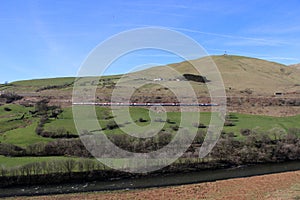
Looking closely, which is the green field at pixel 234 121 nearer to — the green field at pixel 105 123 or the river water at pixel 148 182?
the green field at pixel 105 123

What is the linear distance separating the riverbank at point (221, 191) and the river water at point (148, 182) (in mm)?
1669

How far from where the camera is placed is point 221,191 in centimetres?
3019

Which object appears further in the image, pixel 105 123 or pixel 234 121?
pixel 234 121

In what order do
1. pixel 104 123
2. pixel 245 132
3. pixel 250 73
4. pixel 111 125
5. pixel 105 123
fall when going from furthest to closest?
pixel 250 73 < pixel 104 123 < pixel 105 123 < pixel 111 125 < pixel 245 132

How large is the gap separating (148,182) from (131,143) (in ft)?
37.1

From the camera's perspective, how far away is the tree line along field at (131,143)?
3788cm

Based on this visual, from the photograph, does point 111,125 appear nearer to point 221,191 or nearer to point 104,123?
point 104,123

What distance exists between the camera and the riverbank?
2856 centimetres

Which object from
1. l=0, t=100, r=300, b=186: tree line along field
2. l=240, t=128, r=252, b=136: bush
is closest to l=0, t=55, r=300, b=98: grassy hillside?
Result: l=0, t=100, r=300, b=186: tree line along field

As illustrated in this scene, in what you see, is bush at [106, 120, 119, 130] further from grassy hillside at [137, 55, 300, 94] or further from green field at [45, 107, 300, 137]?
grassy hillside at [137, 55, 300, 94]

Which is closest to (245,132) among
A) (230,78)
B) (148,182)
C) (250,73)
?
(148,182)

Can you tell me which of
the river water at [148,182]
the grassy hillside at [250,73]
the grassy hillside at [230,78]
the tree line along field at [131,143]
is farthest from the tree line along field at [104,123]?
the grassy hillside at [250,73]

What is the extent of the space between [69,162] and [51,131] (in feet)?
66.0

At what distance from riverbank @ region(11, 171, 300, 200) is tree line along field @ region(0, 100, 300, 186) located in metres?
6.67
